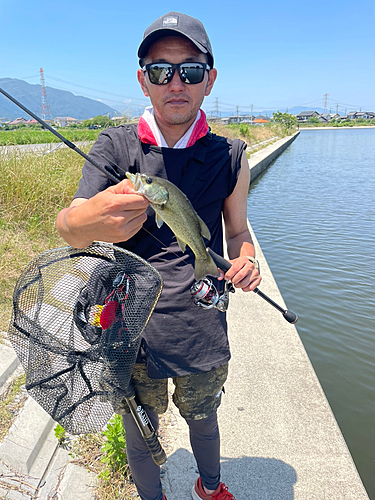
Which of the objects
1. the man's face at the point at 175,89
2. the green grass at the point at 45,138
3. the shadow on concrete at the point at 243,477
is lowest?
the shadow on concrete at the point at 243,477

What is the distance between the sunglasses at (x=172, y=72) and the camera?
1851 millimetres

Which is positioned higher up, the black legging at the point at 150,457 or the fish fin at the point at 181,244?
the fish fin at the point at 181,244

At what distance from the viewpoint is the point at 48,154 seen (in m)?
7.89

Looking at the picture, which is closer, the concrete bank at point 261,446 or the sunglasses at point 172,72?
the sunglasses at point 172,72

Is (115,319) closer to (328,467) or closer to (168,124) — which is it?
(168,124)

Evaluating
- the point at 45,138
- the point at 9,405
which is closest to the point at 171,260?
the point at 9,405

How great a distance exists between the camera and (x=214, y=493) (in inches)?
90.4

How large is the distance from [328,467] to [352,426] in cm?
200

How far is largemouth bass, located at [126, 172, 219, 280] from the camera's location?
1.46 m

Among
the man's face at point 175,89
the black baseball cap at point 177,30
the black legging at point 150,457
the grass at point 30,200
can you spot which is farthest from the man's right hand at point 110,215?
the grass at point 30,200

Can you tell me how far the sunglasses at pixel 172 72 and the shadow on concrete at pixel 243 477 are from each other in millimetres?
2533

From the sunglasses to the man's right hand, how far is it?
2.40 feet

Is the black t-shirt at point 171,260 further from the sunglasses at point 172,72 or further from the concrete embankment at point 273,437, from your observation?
the concrete embankment at point 273,437

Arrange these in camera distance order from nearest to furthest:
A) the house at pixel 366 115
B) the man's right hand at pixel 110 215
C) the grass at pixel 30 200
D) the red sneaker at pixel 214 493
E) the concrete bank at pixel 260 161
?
the man's right hand at pixel 110 215, the red sneaker at pixel 214 493, the grass at pixel 30 200, the concrete bank at pixel 260 161, the house at pixel 366 115
